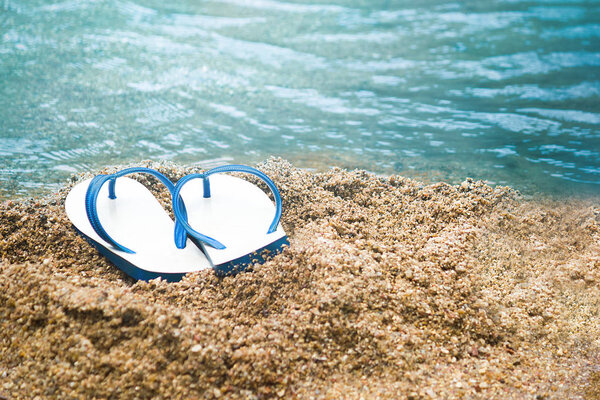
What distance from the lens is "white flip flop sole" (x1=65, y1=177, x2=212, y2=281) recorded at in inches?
65.1

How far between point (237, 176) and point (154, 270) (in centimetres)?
90

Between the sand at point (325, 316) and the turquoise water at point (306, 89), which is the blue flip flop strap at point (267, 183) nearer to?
the sand at point (325, 316)

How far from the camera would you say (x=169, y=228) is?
75.9 inches

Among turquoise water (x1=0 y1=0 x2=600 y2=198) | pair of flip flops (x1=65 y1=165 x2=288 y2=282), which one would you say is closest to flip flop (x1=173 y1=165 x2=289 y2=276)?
pair of flip flops (x1=65 y1=165 x2=288 y2=282)

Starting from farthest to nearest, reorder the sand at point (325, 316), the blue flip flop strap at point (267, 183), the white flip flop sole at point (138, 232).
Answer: the blue flip flop strap at point (267, 183) < the white flip flop sole at point (138, 232) < the sand at point (325, 316)

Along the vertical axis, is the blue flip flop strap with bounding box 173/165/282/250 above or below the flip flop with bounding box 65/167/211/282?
above

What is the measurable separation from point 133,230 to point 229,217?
0.41m

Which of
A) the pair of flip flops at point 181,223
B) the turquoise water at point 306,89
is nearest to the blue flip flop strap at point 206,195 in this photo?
the pair of flip flops at point 181,223

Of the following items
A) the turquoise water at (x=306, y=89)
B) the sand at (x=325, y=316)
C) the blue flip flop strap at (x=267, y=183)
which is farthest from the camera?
the turquoise water at (x=306, y=89)

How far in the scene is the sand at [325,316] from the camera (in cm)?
126

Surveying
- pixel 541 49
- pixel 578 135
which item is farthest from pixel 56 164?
pixel 541 49

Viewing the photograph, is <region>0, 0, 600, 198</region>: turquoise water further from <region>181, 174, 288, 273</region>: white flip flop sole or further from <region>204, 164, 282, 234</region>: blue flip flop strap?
<region>204, 164, 282, 234</region>: blue flip flop strap

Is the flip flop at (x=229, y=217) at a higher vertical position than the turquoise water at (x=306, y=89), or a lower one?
lower

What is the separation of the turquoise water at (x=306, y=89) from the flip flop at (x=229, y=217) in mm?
751
